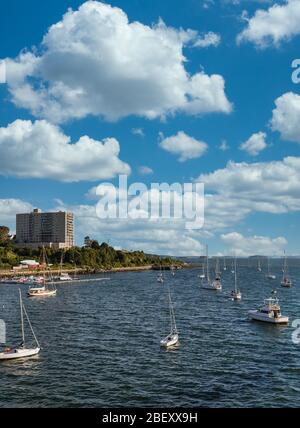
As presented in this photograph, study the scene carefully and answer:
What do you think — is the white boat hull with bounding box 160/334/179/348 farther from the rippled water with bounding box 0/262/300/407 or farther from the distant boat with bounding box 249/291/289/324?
the distant boat with bounding box 249/291/289/324

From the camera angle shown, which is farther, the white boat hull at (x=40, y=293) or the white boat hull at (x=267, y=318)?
the white boat hull at (x=40, y=293)

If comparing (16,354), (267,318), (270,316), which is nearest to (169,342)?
(16,354)

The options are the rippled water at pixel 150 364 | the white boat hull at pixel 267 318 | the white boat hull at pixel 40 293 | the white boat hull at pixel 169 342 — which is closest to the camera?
the rippled water at pixel 150 364

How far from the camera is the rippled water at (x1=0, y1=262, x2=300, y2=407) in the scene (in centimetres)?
4859

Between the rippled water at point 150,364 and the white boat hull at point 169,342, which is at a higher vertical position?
the white boat hull at point 169,342

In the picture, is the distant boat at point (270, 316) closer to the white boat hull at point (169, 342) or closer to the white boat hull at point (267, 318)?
the white boat hull at point (267, 318)

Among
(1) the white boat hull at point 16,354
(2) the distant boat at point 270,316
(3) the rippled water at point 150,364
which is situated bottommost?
(3) the rippled water at point 150,364

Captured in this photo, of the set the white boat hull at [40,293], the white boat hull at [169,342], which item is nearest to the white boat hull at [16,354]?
the white boat hull at [169,342]

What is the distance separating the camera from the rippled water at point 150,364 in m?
48.6

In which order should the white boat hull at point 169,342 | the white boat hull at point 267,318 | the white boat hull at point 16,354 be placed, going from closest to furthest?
1. the white boat hull at point 16,354
2. the white boat hull at point 169,342
3. the white boat hull at point 267,318

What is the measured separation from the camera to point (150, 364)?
201ft

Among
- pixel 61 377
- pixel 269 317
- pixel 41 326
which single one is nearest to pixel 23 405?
pixel 61 377

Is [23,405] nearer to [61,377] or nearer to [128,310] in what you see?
[61,377]
